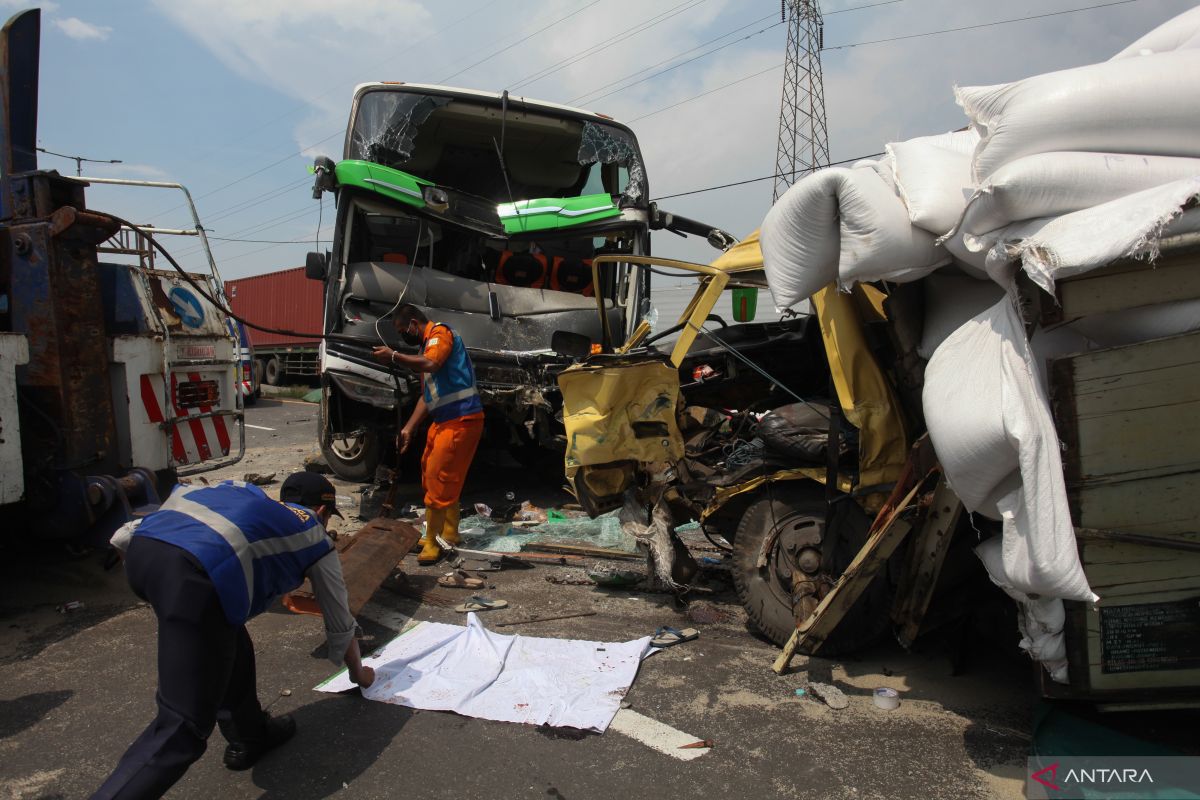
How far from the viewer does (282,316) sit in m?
23.0

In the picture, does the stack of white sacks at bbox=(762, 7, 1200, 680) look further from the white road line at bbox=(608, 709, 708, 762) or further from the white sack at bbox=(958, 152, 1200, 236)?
the white road line at bbox=(608, 709, 708, 762)

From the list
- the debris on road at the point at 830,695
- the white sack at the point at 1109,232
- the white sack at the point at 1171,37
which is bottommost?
the debris on road at the point at 830,695

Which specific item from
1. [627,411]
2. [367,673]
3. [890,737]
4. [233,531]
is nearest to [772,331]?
[627,411]

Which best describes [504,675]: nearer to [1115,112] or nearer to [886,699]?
[886,699]

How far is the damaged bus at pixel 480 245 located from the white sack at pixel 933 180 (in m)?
3.26

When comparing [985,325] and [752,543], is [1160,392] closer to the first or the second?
[985,325]

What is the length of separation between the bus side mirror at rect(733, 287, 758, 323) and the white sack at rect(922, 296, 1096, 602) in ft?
7.50

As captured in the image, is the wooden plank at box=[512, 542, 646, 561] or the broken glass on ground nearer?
the wooden plank at box=[512, 542, 646, 561]

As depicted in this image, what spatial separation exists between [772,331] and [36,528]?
426 cm

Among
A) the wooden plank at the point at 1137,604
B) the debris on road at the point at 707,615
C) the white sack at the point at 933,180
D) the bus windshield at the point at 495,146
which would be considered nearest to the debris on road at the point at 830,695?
the debris on road at the point at 707,615

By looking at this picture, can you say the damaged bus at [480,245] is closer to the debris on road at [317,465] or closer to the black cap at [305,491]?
the debris on road at [317,465]

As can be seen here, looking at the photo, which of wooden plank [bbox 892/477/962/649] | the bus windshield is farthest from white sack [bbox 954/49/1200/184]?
the bus windshield

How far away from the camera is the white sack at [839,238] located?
279 centimetres

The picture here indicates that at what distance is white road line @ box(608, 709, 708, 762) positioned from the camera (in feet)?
8.69
